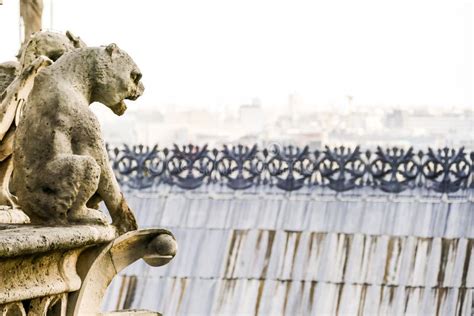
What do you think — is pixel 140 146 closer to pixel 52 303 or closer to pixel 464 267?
pixel 464 267

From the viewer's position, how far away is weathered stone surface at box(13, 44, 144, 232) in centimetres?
564

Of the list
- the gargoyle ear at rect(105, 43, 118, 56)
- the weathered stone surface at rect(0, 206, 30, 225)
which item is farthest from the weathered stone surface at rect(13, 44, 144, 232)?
the weathered stone surface at rect(0, 206, 30, 225)

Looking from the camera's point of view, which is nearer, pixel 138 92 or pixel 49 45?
pixel 138 92

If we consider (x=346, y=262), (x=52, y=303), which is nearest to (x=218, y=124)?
(x=346, y=262)

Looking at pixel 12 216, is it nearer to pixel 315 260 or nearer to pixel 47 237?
pixel 47 237

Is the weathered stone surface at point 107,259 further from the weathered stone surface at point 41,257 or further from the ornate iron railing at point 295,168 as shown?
the ornate iron railing at point 295,168

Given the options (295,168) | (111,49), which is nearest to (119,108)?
(111,49)

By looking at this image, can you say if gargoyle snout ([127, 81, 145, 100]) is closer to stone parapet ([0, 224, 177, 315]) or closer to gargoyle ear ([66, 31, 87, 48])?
stone parapet ([0, 224, 177, 315])

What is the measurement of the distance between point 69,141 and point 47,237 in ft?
2.06

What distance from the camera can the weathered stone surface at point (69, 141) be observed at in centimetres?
564

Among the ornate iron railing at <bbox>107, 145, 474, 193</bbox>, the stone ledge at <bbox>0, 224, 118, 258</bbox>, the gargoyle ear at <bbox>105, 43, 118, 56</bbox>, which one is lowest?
the ornate iron railing at <bbox>107, 145, 474, 193</bbox>

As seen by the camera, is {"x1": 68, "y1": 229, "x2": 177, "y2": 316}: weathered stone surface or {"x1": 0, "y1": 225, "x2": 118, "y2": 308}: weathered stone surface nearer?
{"x1": 0, "y1": 225, "x2": 118, "y2": 308}: weathered stone surface

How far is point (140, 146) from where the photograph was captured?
17719 mm

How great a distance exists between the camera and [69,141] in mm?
5734
